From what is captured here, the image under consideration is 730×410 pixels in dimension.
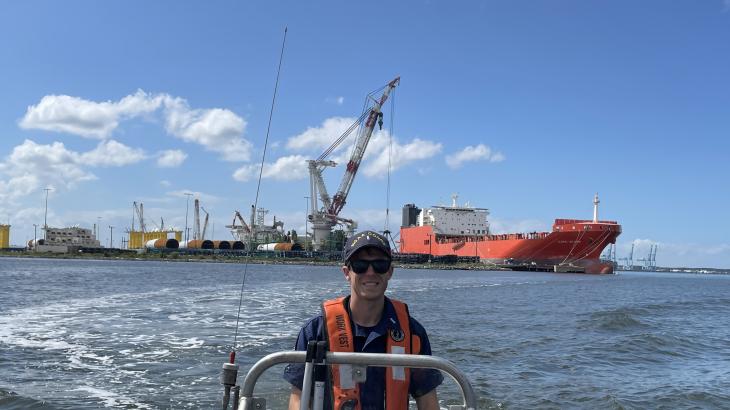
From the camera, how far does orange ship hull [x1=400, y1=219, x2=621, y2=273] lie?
259 ft

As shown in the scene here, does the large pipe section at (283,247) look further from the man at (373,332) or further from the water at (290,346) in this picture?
the man at (373,332)

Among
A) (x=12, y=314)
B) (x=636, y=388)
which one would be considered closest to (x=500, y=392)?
(x=636, y=388)

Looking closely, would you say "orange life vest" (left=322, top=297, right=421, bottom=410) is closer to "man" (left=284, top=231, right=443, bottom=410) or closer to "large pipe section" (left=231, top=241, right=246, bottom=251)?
"man" (left=284, top=231, right=443, bottom=410)

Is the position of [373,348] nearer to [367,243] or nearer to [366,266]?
[366,266]

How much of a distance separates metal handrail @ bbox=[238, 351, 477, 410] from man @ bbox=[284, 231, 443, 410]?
0.30 meters

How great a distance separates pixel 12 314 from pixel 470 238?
91219 mm

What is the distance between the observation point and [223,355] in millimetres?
12711

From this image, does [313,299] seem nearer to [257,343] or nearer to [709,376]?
[257,343]

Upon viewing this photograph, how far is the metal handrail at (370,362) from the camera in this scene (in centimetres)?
280

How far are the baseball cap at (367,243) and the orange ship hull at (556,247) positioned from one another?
7990 centimetres

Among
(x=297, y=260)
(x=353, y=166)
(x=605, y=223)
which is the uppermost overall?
(x=353, y=166)

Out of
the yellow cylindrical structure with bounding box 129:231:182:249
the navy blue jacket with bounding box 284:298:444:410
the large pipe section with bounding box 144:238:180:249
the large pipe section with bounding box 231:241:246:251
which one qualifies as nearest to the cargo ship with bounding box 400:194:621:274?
the large pipe section with bounding box 231:241:246:251

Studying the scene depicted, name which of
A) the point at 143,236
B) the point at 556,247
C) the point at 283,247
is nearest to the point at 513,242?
the point at 556,247

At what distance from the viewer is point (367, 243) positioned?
130 inches
